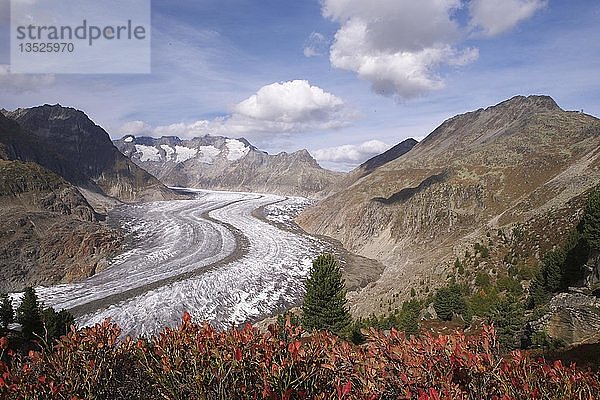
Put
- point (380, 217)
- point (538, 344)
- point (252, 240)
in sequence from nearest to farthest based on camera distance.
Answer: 1. point (538, 344)
2. point (380, 217)
3. point (252, 240)

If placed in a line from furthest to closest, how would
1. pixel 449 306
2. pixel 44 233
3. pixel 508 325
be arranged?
pixel 44 233 < pixel 449 306 < pixel 508 325

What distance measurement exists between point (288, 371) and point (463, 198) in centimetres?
6292

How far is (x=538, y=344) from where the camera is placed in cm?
1788

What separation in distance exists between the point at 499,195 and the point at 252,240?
48.3 m

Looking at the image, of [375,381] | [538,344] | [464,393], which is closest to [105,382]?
[375,381]

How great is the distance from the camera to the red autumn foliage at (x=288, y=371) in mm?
5793

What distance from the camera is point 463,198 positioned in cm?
6266

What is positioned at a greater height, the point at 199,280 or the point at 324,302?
the point at 324,302

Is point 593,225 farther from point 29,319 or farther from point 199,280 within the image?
point 199,280

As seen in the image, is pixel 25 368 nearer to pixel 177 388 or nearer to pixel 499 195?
pixel 177 388

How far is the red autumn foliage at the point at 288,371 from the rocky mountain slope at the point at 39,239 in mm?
57652

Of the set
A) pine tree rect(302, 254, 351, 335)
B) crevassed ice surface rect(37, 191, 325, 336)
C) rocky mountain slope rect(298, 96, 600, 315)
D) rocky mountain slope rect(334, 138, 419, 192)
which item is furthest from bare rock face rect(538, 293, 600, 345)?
rocky mountain slope rect(334, 138, 419, 192)

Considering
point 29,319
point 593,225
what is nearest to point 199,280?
point 29,319

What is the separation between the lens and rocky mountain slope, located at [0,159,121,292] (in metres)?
56.2
